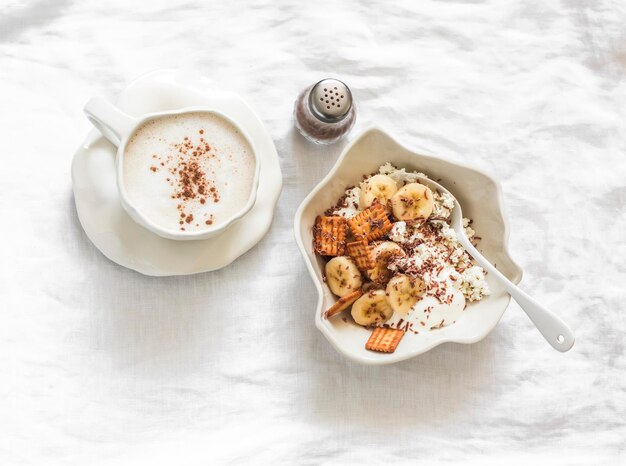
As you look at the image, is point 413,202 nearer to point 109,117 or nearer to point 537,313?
point 537,313

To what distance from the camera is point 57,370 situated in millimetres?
1305

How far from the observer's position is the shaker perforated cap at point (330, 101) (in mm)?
1250

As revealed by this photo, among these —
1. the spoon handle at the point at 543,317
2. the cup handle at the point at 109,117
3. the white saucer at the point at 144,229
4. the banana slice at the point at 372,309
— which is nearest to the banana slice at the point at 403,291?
the banana slice at the point at 372,309

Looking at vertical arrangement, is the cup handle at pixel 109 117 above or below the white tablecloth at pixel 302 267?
above

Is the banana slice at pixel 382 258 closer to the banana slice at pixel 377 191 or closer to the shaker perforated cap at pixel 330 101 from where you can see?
the banana slice at pixel 377 191

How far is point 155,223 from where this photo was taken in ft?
3.75

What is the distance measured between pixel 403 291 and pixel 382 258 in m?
0.07

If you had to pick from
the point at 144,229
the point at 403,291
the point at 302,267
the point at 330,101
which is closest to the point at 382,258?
the point at 403,291

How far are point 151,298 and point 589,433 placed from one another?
33.9 inches

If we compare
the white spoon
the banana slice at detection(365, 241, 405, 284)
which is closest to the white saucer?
the banana slice at detection(365, 241, 405, 284)

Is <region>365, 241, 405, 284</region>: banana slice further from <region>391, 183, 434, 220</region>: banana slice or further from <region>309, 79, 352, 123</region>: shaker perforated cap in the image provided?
<region>309, 79, 352, 123</region>: shaker perforated cap

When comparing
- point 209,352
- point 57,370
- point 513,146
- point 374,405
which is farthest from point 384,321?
point 57,370

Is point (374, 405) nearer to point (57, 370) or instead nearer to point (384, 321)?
point (384, 321)

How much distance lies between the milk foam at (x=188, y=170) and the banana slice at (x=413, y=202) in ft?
0.85
